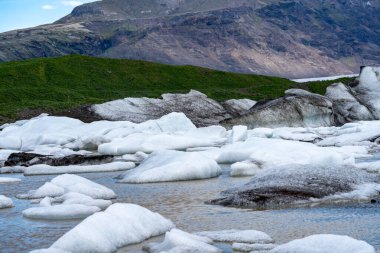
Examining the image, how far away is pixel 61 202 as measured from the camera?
1730 centimetres

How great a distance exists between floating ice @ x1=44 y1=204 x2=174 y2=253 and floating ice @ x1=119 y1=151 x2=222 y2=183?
7996 millimetres

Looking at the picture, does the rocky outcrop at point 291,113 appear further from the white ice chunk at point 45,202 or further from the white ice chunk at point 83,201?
the white ice chunk at point 45,202

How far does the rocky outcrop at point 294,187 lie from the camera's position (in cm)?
1639

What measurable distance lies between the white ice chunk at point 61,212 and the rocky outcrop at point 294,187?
3.48m

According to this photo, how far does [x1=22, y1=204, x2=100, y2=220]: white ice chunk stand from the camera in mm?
15086

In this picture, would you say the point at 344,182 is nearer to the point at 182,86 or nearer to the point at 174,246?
the point at 174,246

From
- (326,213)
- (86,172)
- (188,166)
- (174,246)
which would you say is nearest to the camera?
(174,246)

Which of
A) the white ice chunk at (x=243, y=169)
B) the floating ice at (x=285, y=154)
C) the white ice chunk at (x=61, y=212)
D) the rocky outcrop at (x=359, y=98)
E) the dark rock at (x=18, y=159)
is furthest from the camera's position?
the rocky outcrop at (x=359, y=98)

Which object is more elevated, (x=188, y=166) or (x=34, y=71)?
(x=34, y=71)

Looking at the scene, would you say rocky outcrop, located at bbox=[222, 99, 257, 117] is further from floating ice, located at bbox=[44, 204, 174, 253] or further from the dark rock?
floating ice, located at bbox=[44, 204, 174, 253]

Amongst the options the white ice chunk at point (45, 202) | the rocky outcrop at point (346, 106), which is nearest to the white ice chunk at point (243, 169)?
the white ice chunk at point (45, 202)

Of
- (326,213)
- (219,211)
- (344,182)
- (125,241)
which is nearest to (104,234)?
(125,241)

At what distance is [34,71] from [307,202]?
7910cm

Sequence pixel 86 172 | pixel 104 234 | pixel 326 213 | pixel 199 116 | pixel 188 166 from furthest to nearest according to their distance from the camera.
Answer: pixel 199 116 < pixel 86 172 < pixel 188 166 < pixel 326 213 < pixel 104 234
